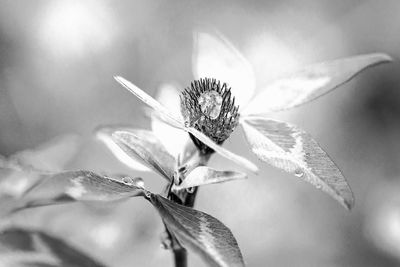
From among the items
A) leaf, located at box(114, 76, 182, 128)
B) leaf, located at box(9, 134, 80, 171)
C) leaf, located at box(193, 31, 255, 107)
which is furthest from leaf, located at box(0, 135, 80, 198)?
leaf, located at box(193, 31, 255, 107)

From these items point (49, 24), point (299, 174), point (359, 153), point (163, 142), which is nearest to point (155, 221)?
point (163, 142)

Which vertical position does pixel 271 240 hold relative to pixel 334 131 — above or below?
below

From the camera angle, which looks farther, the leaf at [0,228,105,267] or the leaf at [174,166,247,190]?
the leaf at [0,228,105,267]

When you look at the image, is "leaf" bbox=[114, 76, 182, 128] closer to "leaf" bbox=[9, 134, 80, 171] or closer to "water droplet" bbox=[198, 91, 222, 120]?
"water droplet" bbox=[198, 91, 222, 120]

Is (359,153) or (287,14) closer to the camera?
(359,153)

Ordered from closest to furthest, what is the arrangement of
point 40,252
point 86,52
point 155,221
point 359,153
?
point 40,252
point 155,221
point 359,153
point 86,52

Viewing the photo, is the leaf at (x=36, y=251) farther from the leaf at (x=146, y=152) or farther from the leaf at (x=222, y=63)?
the leaf at (x=222, y=63)

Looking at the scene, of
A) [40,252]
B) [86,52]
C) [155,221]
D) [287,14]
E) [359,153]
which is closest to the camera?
[40,252]

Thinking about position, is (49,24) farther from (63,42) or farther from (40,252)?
(40,252)
